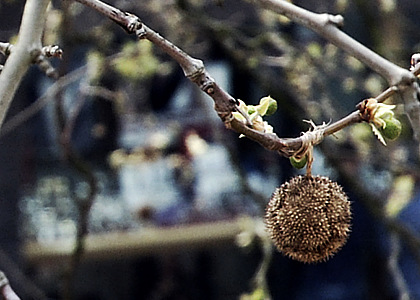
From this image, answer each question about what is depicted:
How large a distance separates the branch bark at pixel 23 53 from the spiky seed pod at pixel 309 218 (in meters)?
0.64

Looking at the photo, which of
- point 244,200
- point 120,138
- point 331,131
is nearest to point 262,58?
point 244,200

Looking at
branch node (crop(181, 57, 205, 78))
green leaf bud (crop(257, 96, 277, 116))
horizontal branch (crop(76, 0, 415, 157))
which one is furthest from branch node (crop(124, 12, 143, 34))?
green leaf bud (crop(257, 96, 277, 116))

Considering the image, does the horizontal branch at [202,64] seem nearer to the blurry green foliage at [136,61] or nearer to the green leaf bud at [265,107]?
the green leaf bud at [265,107]

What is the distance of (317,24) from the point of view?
147cm

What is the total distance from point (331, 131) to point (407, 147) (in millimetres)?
4645

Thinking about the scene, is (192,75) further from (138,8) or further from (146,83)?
(146,83)

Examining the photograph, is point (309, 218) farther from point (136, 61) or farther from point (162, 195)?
point (162, 195)

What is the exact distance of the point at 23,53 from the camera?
143 centimetres

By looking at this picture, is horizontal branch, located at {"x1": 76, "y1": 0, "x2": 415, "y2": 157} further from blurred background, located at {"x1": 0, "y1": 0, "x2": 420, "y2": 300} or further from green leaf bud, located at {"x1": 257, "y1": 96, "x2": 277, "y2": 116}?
blurred background, located at {"x1": 0, "y1": 0, "x2": 420, "y2": 300}

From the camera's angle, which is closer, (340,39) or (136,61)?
(340,39)

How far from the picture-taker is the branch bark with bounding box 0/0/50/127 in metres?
1.36

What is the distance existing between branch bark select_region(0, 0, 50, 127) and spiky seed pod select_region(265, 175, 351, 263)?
644 millimetres

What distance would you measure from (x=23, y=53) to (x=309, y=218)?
2.28ft

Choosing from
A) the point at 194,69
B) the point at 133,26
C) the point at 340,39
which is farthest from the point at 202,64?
the point at 340,39
